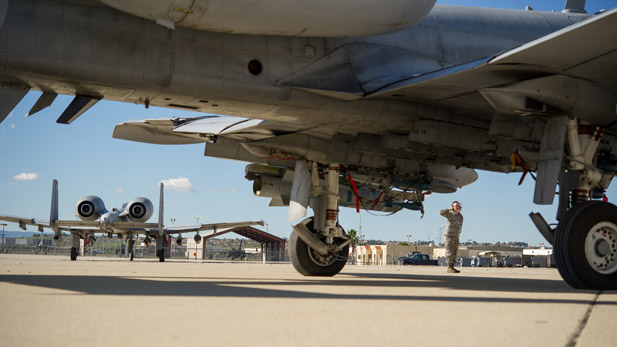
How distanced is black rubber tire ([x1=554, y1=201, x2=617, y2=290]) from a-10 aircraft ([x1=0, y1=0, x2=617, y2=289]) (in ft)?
0.05

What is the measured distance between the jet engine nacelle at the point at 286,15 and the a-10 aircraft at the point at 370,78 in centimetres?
2

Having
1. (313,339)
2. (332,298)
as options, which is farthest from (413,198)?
(313,339)

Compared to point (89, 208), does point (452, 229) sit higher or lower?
lower

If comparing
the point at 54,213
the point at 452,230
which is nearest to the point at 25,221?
the point at 54,213

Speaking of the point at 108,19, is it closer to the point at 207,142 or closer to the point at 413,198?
the point at 207,142

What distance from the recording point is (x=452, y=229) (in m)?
→ 16.0

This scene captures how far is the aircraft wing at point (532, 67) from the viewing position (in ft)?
20.7

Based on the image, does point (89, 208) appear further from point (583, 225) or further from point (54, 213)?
point (583, 225)

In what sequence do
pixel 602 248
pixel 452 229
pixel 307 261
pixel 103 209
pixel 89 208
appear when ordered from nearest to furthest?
pixel 602 248 < pixel 307 261 < pixel 452 229 < pixel 89 208 < pixel 103 209

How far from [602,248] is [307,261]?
5.35 metres

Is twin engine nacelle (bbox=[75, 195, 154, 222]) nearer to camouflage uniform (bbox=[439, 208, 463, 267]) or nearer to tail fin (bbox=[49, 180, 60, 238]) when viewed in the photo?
tail fin (bbox=[49, 180, 60, 238])

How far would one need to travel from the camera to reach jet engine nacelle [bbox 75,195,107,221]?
40.5 m

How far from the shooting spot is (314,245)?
36.1 feet

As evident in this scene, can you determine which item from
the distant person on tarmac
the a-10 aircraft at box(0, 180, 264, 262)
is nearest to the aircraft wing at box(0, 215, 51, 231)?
→ the a-10 aircraft at box(0, 180, 264, 262)
